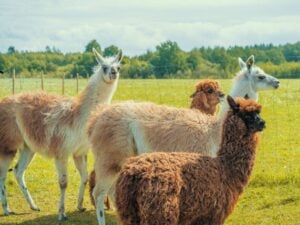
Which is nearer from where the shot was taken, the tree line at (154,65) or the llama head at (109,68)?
the llama head at (109,68)

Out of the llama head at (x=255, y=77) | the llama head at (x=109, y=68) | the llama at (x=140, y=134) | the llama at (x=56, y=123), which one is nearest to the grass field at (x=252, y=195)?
the llama at (x=56, y=123)

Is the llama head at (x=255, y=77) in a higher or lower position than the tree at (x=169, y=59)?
higher

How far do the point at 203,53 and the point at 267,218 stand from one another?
194ft

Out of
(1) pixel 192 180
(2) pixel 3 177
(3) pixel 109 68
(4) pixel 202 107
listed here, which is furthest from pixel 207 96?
(1) pixel 192 180

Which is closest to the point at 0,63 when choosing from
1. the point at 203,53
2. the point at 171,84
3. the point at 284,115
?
the point at 171,84

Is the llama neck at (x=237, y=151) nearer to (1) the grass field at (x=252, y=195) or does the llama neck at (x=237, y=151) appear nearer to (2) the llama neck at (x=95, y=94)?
(1) the grass field at (x=252, y=195)

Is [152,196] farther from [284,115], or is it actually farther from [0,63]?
[0,63]

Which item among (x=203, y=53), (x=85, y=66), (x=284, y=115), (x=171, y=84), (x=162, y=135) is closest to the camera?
(x=162, y=135)

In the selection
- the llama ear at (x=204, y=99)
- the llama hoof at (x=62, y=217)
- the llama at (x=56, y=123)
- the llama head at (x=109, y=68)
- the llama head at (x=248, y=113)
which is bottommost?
the llama hoof at (x=62, y=217)

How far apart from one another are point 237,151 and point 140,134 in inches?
77.5

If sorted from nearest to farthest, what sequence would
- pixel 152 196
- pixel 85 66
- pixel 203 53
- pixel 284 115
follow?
pixel 152 196, pixel 284 115, pixel 85 66, pixel 203 53

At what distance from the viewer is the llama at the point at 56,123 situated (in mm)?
8219

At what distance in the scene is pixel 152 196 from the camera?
14.7ft

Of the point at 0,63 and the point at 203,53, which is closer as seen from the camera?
the point at 0,63
